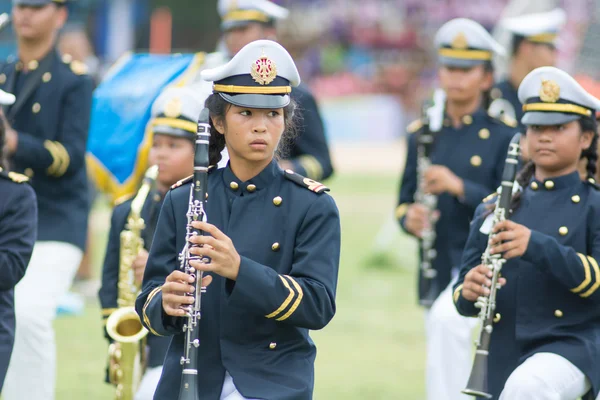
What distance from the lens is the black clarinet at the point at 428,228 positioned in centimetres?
811

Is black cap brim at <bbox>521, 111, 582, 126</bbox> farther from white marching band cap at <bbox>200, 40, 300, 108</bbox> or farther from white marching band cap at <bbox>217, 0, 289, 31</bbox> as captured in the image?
white marching band cap at <bbox>217, 0, 289, 31</bbox>

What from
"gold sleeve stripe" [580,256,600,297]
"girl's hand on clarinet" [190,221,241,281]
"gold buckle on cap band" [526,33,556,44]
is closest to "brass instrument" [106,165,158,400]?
"girl's hand on clarinet" [190,221,241,281]

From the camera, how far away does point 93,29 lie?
123 feet

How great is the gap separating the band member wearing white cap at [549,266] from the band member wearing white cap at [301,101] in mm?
2092

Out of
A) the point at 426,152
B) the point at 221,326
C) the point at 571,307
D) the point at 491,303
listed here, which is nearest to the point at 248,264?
the point at 221,326

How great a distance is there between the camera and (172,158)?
6.74m

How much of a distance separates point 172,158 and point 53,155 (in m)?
1.07

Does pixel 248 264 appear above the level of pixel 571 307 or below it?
above

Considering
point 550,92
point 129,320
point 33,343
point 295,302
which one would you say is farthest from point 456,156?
point 295,302

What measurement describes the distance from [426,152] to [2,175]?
3.10m

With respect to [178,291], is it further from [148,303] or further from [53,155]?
[53,155]

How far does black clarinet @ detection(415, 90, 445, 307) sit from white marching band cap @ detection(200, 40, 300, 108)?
3183mm

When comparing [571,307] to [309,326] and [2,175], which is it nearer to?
[309,326]

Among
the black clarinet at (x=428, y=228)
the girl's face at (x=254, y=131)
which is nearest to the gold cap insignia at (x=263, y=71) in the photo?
the girl's face at (x=254, y=131)
